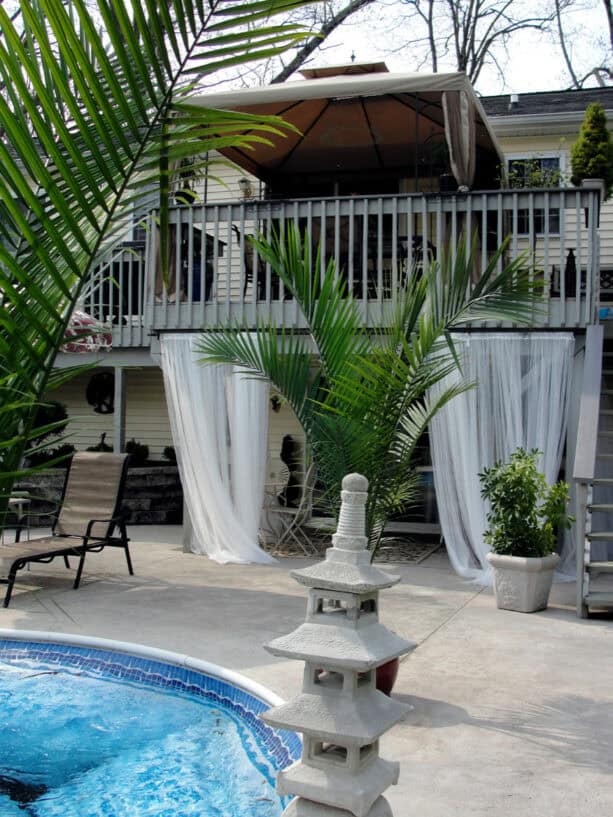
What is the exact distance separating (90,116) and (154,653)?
4320 mm

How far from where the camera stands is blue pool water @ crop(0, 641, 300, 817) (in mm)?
3713

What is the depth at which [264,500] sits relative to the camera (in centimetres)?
968

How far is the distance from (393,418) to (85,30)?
11.6 feet

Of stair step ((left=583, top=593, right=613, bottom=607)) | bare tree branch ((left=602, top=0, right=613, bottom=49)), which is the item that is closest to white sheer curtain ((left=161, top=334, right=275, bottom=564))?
stair step ((left=583, top=593, right=613, bottom=607))

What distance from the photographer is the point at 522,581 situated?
6.66 metres

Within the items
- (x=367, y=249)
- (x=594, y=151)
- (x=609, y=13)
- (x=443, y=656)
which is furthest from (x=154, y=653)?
(x=609, y=13)

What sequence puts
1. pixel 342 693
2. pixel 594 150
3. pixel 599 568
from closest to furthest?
pixel 342 693 → pixel 599 568 → pixel 594 150

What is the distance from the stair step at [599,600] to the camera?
6332 mm

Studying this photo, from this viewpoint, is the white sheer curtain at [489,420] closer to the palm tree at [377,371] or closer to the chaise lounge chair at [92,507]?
the chaise lounge chair at [92,507]

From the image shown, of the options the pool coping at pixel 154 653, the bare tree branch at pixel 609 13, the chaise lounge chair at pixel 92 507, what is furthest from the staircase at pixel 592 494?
the bare tree branch at pixel 609 13

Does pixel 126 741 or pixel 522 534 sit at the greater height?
pixel 522 534

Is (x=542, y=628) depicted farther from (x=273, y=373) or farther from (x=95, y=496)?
(x=95, y=496)

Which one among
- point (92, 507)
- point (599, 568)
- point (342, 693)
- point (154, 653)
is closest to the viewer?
point (342, 693)

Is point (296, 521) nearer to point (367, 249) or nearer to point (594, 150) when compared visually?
point (367, 249)
